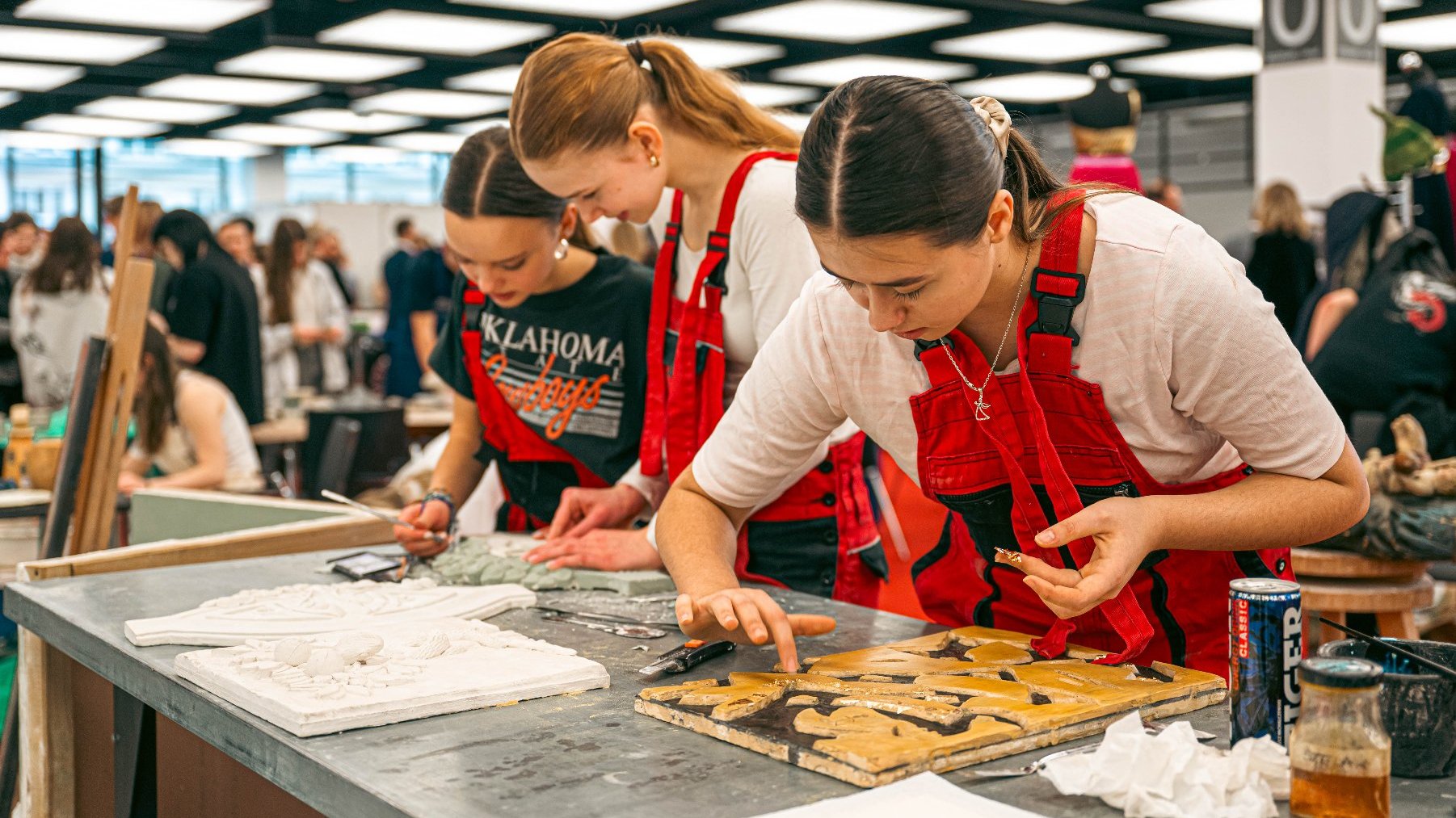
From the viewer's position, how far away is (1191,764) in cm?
105

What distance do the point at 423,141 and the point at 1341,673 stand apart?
1493 centimetres

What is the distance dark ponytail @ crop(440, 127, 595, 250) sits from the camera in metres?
2.15

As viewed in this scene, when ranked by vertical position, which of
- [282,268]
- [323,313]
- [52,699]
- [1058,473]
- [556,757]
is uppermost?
[282,268]

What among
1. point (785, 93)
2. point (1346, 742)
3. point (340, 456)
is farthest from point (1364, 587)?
point (785, 93)

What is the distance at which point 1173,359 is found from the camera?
142 cm

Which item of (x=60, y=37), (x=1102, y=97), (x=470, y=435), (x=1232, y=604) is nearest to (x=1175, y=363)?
(x=1232, y=604)

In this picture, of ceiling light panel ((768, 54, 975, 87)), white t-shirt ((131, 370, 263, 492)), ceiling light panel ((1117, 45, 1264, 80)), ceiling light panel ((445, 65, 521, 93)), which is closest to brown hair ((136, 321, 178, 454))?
white t-shirt ((131, 370, 263, 492))

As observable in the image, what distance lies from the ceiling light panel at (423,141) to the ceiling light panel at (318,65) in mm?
3392

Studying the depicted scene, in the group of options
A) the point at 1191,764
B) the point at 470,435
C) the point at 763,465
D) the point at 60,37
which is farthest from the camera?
the point at 60,37

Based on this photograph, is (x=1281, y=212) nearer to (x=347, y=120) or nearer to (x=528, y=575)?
(x=528, y=575)

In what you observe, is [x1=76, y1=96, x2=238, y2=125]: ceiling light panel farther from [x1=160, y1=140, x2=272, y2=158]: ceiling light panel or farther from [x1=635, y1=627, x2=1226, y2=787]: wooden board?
[x1=635, y1=627, x2=1226, y2=787]: wooden board

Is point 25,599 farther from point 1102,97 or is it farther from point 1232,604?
point 1102,97

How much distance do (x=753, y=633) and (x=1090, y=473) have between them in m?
0.42

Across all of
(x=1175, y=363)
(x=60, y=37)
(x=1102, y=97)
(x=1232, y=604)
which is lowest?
(x=1232, y=604)
